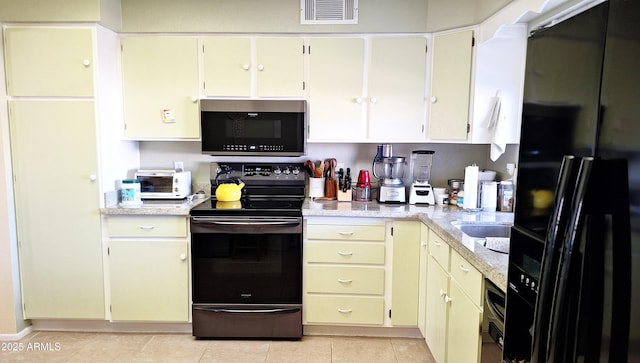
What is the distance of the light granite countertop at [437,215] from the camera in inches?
64.5

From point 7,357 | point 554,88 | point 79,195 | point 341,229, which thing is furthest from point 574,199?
point 7,357

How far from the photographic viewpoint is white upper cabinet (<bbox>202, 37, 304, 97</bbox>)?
2.71 m

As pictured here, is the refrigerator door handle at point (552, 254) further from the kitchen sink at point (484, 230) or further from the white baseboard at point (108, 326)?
the white baseboard at point (108, 326)

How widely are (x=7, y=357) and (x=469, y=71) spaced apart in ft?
11.5

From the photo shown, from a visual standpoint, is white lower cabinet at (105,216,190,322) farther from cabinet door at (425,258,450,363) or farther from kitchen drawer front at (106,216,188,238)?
cabinet door at (425,258,450,363)

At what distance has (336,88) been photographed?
2744 mm

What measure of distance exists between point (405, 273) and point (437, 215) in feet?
1.52

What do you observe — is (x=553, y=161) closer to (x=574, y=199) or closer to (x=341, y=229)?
(x=574, y=199)

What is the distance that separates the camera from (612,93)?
0.64 m

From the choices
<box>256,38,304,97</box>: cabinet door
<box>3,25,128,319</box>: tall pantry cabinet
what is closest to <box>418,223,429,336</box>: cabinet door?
<box>256,38,304,97</box>: cabinet door

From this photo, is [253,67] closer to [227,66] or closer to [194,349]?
[227,66]

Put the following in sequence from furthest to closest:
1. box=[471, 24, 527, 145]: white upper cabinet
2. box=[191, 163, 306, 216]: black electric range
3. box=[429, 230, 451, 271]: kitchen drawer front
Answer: box=[191, 163, 306, 216]: black electric range → box=[471, 24, 527, 145]: white upper cabinet → box=[429, 230, 451, 271]: kitchen drawer front

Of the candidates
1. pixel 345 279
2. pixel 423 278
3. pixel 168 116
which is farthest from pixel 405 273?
pixel 168 116

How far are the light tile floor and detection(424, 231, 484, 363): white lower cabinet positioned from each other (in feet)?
1.11
